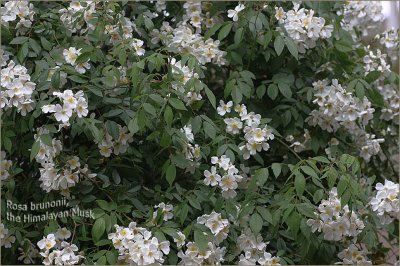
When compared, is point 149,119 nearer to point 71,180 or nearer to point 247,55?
point 71,180

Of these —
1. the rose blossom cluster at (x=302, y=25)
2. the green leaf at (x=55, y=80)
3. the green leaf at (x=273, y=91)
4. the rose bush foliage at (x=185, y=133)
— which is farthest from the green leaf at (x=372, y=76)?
the green leaf at (x=55, y=80)

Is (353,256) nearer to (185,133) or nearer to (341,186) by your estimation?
(341,186)

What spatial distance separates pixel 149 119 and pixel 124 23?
44 centimetres

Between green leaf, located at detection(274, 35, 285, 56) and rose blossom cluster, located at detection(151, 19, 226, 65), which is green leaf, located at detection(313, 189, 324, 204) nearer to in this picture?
green leaf, located at detection(274, 35, 285, 56)

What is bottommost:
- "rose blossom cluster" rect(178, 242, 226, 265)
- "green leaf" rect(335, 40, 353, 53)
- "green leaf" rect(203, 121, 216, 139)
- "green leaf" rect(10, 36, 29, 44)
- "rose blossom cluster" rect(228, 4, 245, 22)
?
"rose blossom cluster" rect(178, 242, 226, 265)

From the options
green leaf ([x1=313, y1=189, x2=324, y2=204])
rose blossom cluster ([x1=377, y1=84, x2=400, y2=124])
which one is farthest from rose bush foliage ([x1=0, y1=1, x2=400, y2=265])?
rose blossom cluster ([x1=377, y1=84, x2=400, y2=124])

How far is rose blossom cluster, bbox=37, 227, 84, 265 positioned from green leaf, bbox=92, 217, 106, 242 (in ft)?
0.31

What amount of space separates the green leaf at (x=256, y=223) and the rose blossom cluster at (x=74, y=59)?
752 millimetres

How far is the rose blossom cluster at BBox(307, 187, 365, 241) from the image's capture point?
2193 millimetres

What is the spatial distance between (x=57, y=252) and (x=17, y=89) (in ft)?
1.76

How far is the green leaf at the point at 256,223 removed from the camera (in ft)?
7.09

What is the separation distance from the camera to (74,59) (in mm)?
2318

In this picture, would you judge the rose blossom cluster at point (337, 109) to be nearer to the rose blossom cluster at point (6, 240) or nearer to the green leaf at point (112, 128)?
the green leaf at point (112, 128)

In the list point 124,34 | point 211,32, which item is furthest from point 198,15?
point 124,34
